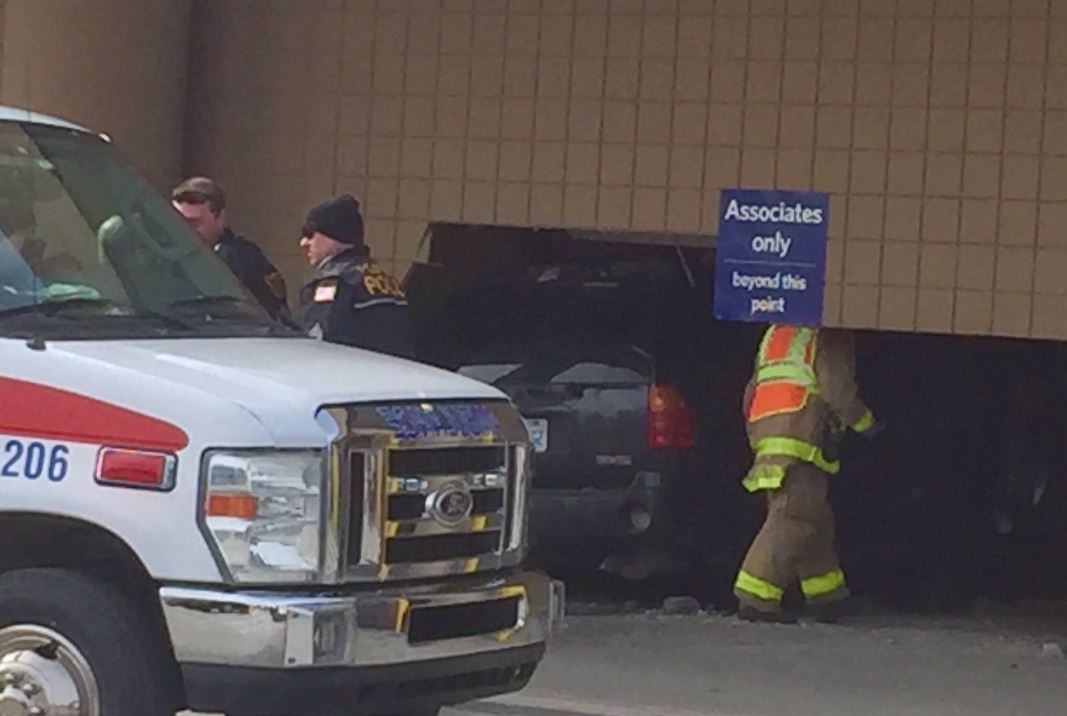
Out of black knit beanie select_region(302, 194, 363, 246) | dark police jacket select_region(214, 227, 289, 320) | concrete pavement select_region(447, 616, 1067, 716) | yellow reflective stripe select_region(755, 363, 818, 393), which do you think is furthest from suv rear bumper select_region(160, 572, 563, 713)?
yellow reflective stripe select_region(755, 363, 818, 393)

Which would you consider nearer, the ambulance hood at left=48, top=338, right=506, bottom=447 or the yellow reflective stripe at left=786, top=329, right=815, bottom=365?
the ambulance hood at left=48, top=338, right=506, bottom=447

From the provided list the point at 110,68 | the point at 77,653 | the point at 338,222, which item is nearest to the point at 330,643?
the point at 77,653

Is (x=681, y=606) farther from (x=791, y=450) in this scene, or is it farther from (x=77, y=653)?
(x=77, y=653)

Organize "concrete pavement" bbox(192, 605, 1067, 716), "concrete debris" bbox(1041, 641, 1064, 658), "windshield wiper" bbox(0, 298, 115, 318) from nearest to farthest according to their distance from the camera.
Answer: "windshield wiper" bbox(0, 298, 115, 318) < "concrete pavement" bbox(192, 605, 1067, 716) < "concrete debris" bbox(1041, 641, 1064, 658)

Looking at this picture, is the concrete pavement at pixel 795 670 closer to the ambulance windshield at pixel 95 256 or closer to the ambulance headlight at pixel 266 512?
the ambulance windshield at pixel 95 256

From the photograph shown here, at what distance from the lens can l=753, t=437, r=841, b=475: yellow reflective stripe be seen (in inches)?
449

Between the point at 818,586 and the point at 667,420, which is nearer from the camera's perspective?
the point at 818,586

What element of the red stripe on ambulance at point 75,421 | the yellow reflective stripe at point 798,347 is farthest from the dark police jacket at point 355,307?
the red stripe on ambulance at point 75,421

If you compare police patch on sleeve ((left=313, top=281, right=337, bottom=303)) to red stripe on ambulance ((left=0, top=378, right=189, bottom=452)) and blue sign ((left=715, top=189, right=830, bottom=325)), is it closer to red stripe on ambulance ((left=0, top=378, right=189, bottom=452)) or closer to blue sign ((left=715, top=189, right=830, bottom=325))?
blue sign ((left=715, top=189, right=830, bottom=325))

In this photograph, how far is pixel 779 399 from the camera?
37.7 feet

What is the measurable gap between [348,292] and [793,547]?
116 inches

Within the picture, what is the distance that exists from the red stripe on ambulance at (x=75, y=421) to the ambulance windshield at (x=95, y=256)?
265 mm

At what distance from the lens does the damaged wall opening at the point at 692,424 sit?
11.8 metres

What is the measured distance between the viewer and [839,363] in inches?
458
